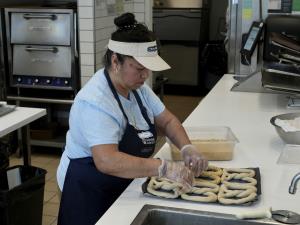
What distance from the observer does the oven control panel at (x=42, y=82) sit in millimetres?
3812

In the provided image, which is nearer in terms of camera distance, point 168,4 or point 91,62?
A: point 91,62

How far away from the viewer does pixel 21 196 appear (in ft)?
7.93

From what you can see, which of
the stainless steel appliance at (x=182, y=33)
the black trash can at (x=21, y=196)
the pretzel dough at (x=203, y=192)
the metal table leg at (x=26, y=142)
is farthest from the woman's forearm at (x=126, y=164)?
the stainless steel appliance at (x=182, y=33)

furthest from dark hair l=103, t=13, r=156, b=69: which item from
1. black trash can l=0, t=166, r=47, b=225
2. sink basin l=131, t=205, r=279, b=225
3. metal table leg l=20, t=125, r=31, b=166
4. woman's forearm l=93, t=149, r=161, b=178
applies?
metal table leg l=20, t=125, r=31, b=166

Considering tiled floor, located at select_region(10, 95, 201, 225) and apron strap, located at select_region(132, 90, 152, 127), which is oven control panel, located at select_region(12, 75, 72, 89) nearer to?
tiled floor, located at select_region(10, 95, 201, 225)

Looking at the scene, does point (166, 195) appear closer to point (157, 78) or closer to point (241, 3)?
point (241, 3)

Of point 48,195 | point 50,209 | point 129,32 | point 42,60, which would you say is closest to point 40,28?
point 42,60

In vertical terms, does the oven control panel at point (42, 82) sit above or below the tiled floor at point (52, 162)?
above

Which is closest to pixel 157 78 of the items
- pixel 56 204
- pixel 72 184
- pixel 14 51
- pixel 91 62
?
pixel 91 62

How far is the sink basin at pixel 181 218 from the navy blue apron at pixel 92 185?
35cm

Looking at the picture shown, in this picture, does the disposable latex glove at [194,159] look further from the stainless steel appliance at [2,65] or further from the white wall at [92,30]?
the stainless steel appliance at [2,65]

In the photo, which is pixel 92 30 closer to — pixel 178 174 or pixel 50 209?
pixel 50 209

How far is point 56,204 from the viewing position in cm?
321

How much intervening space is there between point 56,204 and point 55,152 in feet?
3.67
